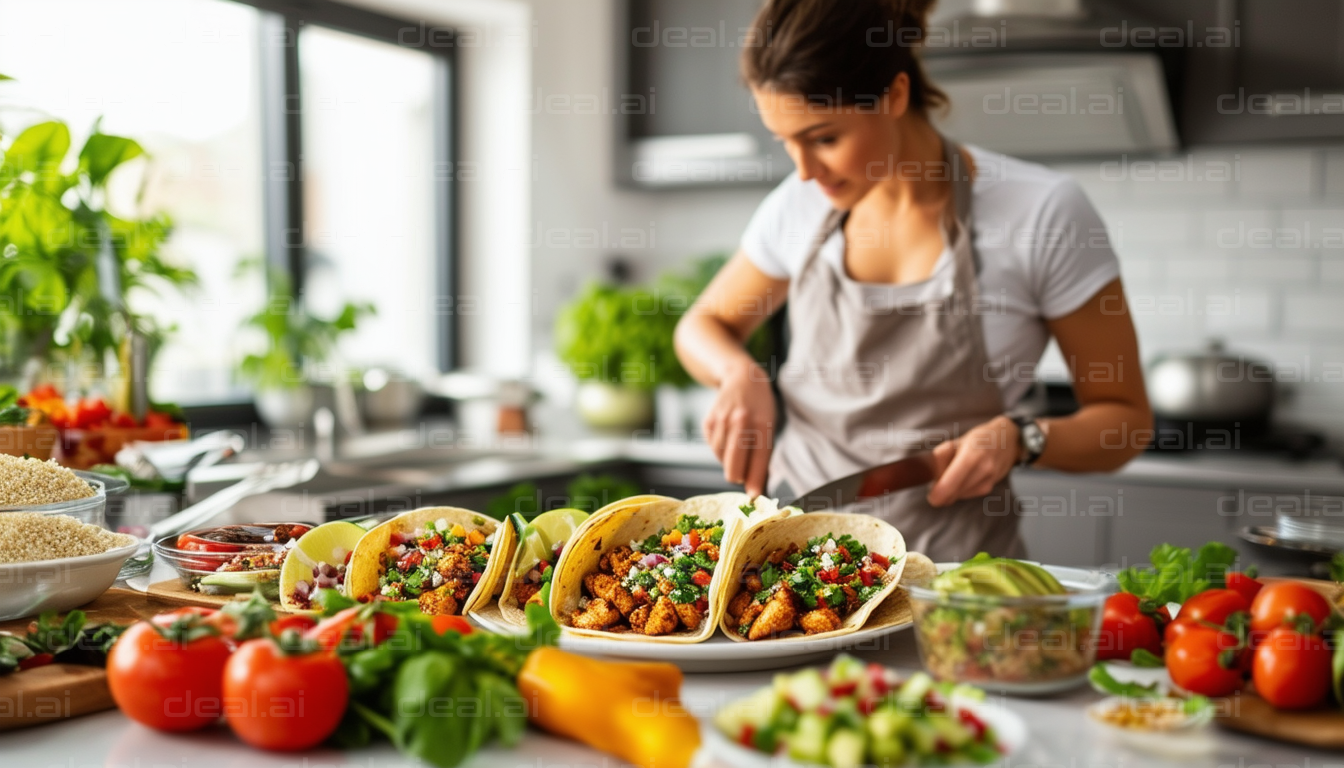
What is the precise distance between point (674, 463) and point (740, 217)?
1.13 meters

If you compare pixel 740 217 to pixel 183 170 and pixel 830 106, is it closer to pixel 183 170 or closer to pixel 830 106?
pixel 183 170

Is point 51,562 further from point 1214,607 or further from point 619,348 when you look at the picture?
point 619,348

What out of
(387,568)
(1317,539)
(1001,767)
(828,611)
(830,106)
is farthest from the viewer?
(830,106)

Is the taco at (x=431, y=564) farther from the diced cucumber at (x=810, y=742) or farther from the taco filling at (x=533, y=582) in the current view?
the diced cucumber at (x=810, y=742)

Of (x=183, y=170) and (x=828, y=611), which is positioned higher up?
(x=183, y=170)

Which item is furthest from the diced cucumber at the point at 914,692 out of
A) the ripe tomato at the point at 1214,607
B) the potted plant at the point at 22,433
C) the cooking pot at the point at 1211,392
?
the cooking pot at the point at 1211,392

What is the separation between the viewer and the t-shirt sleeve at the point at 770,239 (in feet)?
6.66

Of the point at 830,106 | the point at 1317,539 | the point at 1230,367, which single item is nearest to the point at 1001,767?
the point at 1317,539

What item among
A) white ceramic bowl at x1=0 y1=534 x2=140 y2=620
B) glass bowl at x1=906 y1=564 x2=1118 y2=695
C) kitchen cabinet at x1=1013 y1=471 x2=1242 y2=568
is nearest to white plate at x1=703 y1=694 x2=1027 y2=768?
glass bowl at x1=906 y1=564 x2=1118 y2=695

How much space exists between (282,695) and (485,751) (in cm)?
15

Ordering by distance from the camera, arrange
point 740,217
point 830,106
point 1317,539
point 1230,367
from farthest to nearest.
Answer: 1. point 740,217
2. point 1230,367
3. point 830,106
4. point 1317,539

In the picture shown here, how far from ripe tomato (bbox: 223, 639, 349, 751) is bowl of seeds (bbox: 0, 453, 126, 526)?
51 cm

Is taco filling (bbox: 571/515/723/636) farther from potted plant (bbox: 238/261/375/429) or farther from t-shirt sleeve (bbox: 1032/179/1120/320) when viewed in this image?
potted plant (bbox: 238/261/375/429)

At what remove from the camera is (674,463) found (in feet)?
10.9
